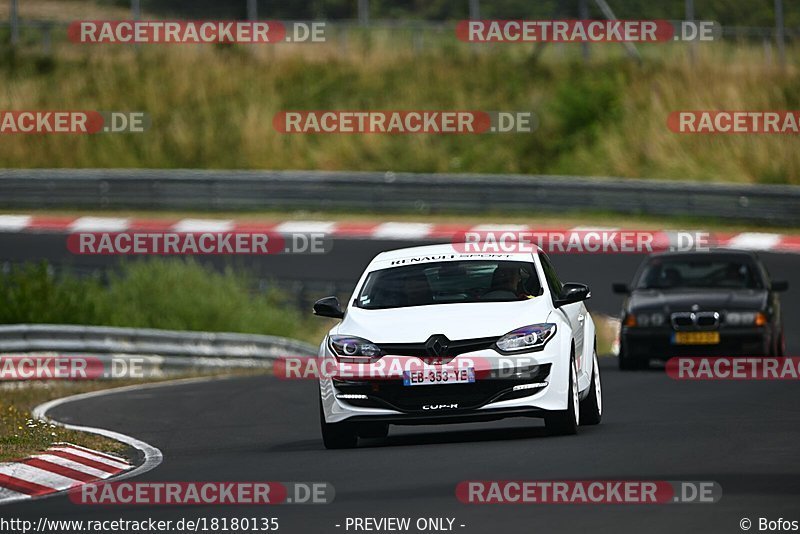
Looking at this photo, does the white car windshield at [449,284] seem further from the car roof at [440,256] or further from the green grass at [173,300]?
the green grass at [173,300]

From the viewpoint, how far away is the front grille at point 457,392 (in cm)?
1258

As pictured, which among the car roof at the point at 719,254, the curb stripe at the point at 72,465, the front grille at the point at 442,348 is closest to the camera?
the curb stripe at the point at 72,465

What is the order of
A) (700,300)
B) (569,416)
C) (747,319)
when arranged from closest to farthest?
(569,416), (747,319), (700,300)

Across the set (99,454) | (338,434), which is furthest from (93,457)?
(338,434)

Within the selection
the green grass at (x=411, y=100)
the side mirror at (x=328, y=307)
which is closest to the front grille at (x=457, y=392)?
the side mirror at (x=328, y=307)

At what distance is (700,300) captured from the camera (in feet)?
65.3

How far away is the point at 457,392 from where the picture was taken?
1259 centimetres

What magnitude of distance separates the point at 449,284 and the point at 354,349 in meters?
1.25

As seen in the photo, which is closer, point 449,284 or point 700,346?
point 449,284

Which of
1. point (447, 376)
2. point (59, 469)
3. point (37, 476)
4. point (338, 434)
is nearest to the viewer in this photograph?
point (37, 476)

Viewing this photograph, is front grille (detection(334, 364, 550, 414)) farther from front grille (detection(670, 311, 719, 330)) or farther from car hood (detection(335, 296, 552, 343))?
front grille (detection(670, 311, 719, 330))

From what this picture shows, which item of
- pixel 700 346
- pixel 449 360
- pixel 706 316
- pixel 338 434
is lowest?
pixel 338 434

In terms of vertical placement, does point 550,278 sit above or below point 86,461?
above

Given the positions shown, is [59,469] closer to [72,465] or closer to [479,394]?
[72,465]
